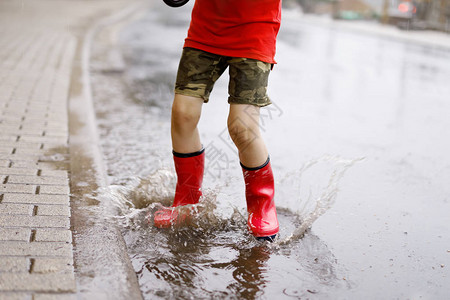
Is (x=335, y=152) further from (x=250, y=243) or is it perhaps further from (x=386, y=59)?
(x=386, y=59)

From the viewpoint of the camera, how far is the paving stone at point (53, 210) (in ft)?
8.80

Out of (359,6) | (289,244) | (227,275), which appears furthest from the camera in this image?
(359,6)

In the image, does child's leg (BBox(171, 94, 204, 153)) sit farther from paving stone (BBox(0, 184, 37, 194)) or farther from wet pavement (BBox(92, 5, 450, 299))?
paving stone (BBox(0, 184, 37, 194))

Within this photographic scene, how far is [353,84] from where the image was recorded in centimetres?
797

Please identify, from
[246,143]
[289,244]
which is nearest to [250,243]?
[289,244]

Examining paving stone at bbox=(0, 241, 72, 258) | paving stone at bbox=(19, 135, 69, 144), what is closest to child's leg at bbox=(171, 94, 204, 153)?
paving stone at bbox=(0, 241, 72, 258)

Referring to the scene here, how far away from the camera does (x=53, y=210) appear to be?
273 centimetres

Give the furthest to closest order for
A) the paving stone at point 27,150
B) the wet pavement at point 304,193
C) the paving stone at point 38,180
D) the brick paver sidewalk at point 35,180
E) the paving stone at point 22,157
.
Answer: the paving stone at point 27,150 < the paving stone at point 22,157 < the paving stone at point 38,180 < the wet pavement at point 304,193 < the brick paver sidewalk at point 35,180

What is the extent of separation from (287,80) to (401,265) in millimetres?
5665

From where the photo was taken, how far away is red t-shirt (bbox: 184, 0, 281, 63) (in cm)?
246

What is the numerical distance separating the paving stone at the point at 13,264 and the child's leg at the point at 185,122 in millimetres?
885

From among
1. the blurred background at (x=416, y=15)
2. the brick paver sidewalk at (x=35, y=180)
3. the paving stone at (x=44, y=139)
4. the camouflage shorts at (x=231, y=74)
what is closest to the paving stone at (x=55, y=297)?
the brick paver sidewalk at (x=35, y=180)

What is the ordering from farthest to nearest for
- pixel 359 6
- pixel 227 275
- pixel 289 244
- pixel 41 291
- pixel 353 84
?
pixel 359 6
pixel 353 84
pixel 289 244
pixel 227 275
pixel 41 291

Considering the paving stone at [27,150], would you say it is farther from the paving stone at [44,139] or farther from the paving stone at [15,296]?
the paving stone at [15,296]
